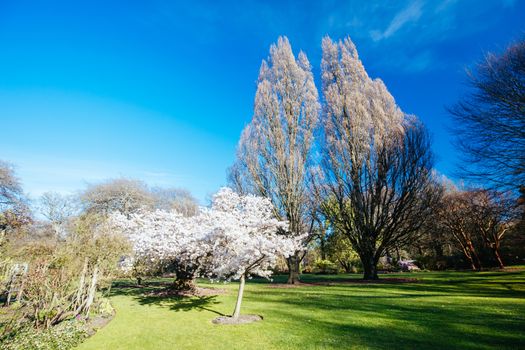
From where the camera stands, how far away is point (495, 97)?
977 cm

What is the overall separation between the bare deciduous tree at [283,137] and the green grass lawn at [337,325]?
347 inches

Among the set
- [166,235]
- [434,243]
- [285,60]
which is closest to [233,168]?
[285,60]

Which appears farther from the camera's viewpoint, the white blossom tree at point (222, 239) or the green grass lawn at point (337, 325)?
the white blossom tree at point (222, 239)

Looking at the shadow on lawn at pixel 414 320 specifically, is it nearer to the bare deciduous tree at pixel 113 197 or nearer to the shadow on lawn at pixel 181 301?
the shadow on lawn at pixel 181 301

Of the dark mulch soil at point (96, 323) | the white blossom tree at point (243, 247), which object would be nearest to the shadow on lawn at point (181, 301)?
the white blossom tree at point (243, 247)

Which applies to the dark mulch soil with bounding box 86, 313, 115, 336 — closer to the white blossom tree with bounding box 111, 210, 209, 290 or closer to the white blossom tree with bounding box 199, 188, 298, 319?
the white blossom tree with bounding box 111, 210, 209, 290

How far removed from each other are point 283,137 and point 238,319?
45.3 ft

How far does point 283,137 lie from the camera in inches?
779

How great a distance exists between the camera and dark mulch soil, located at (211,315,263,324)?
838cm

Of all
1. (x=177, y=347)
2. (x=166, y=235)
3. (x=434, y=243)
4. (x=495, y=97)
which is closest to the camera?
(x=177, y=347)

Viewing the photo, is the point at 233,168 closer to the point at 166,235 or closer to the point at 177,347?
the point at 166,235

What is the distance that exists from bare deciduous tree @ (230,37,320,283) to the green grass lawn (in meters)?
8.82

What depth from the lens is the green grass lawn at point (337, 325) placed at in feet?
19.9

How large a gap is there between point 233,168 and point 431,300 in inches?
732
